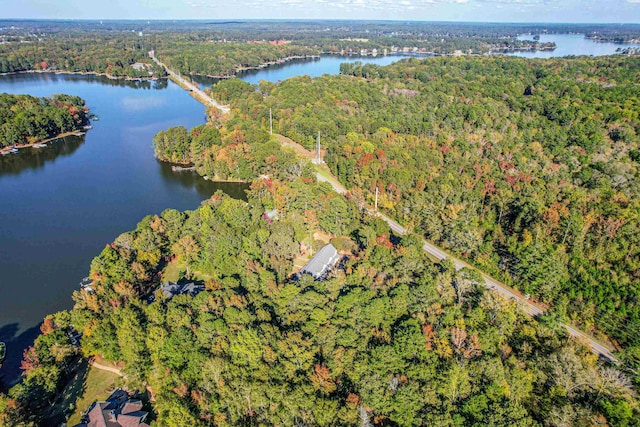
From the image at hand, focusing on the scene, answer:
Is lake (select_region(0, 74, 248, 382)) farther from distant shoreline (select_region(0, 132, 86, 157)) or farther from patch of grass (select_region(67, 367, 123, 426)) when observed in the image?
patch of grass (select_region(67, 367, 123, 426))

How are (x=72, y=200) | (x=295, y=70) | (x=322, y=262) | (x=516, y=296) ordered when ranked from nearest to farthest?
(x=516, y=296) → (x=322, y=262) → (x=72, y=200) → (x=295, y=70)

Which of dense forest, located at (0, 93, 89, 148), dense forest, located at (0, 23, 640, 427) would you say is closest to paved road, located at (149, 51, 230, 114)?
dense forest, located at (0, 93, 89, 148)

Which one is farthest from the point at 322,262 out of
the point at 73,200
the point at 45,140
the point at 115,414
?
the point at 45,140

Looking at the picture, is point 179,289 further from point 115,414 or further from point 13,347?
point 13,347

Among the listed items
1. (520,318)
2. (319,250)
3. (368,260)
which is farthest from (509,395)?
(319,250)

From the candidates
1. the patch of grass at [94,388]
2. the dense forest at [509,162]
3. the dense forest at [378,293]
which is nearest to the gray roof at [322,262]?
the dense forest at [378,293]
